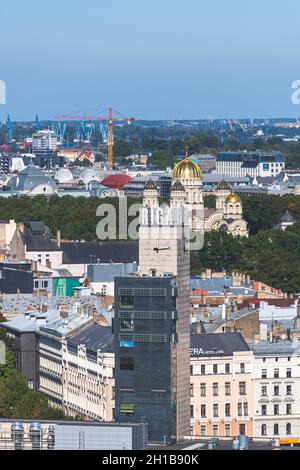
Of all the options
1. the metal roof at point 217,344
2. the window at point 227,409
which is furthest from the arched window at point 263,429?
the metal roof at point 217,344

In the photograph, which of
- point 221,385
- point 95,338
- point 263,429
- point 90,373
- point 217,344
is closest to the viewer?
point 263,429

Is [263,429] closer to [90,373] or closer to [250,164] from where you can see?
[90,373]

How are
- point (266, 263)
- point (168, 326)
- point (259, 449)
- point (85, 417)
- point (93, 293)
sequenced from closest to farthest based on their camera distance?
point (259, 449), point (168, 326), point (85, 417), point (93, 293), point (266, 263)

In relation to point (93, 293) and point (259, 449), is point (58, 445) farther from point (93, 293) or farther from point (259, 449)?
point (93, 293)

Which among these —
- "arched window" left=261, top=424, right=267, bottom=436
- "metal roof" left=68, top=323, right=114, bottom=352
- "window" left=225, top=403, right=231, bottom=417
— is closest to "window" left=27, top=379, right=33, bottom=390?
"metal roof" left=68, top=323, right=114, bottom=352

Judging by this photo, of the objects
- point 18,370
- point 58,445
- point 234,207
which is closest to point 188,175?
point 234,207

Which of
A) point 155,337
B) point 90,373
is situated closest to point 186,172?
point 90,373
